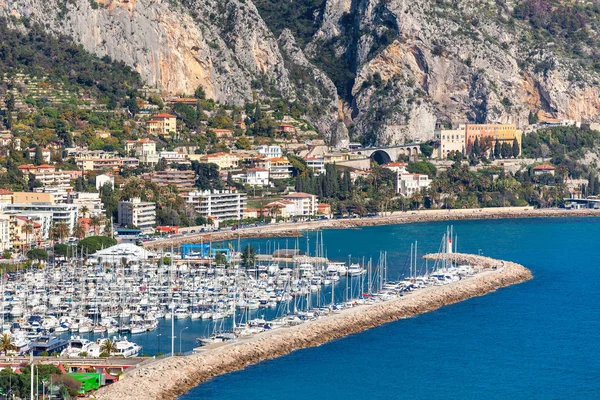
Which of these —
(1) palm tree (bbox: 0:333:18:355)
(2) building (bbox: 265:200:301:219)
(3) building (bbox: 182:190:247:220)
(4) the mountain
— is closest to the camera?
(1) palm tree (bbox: 0:333:18:355)

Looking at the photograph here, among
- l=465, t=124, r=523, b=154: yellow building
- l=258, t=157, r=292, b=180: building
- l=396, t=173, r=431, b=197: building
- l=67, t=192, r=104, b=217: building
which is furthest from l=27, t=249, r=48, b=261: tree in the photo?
l=465, t=124, r=523, b=154: yellow building

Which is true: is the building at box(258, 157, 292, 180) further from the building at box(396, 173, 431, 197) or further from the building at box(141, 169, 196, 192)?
the building at box(141, 169, 196, 192)

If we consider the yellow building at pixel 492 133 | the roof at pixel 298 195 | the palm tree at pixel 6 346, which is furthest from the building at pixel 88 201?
the yellow building at pixel 492 133

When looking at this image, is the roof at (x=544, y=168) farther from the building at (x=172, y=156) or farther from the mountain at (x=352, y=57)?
the building at (x=172, y=156)

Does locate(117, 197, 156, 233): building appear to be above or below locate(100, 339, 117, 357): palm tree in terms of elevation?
above

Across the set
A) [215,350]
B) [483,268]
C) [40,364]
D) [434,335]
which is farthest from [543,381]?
[483,268]

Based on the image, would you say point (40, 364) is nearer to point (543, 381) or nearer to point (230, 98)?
point (543, 381)

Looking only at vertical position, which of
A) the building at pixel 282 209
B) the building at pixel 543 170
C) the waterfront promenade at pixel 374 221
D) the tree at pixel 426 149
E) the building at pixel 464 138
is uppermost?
→ the building at pixel 464 138
